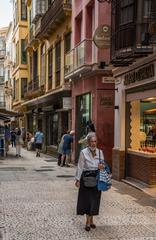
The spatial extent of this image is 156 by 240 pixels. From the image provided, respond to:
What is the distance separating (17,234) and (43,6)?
26.7 meters

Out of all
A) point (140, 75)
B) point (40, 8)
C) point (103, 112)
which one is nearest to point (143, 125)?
point (140, 75)

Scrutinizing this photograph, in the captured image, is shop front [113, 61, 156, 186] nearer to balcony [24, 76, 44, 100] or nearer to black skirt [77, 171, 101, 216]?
black skirt [77, 171, 101, 216]

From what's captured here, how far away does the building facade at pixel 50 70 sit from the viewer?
2622 cm

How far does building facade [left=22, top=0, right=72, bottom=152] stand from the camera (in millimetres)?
26219

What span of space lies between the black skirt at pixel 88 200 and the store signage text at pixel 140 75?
581cm

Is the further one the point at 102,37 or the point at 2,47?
the point at 2,47

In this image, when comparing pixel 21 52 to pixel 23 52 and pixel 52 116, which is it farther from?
pixel 52 116

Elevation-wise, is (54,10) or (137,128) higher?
(54,10)

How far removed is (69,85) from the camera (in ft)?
82.9

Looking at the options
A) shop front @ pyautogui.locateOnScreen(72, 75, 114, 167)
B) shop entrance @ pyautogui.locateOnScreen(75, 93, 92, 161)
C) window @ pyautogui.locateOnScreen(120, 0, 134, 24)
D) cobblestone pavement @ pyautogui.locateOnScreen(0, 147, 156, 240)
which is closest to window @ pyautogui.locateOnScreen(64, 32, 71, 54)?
shop entrance @ pyautogui.locateOnScreen(75, 93, 92, 161)

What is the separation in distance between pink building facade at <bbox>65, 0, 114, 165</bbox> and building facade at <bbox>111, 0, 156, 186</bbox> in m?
2.34

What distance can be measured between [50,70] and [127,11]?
16969 mm

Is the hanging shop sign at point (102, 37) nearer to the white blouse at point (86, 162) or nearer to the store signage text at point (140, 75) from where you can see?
the store signage text at point (140, 75)

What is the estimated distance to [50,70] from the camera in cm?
3139
